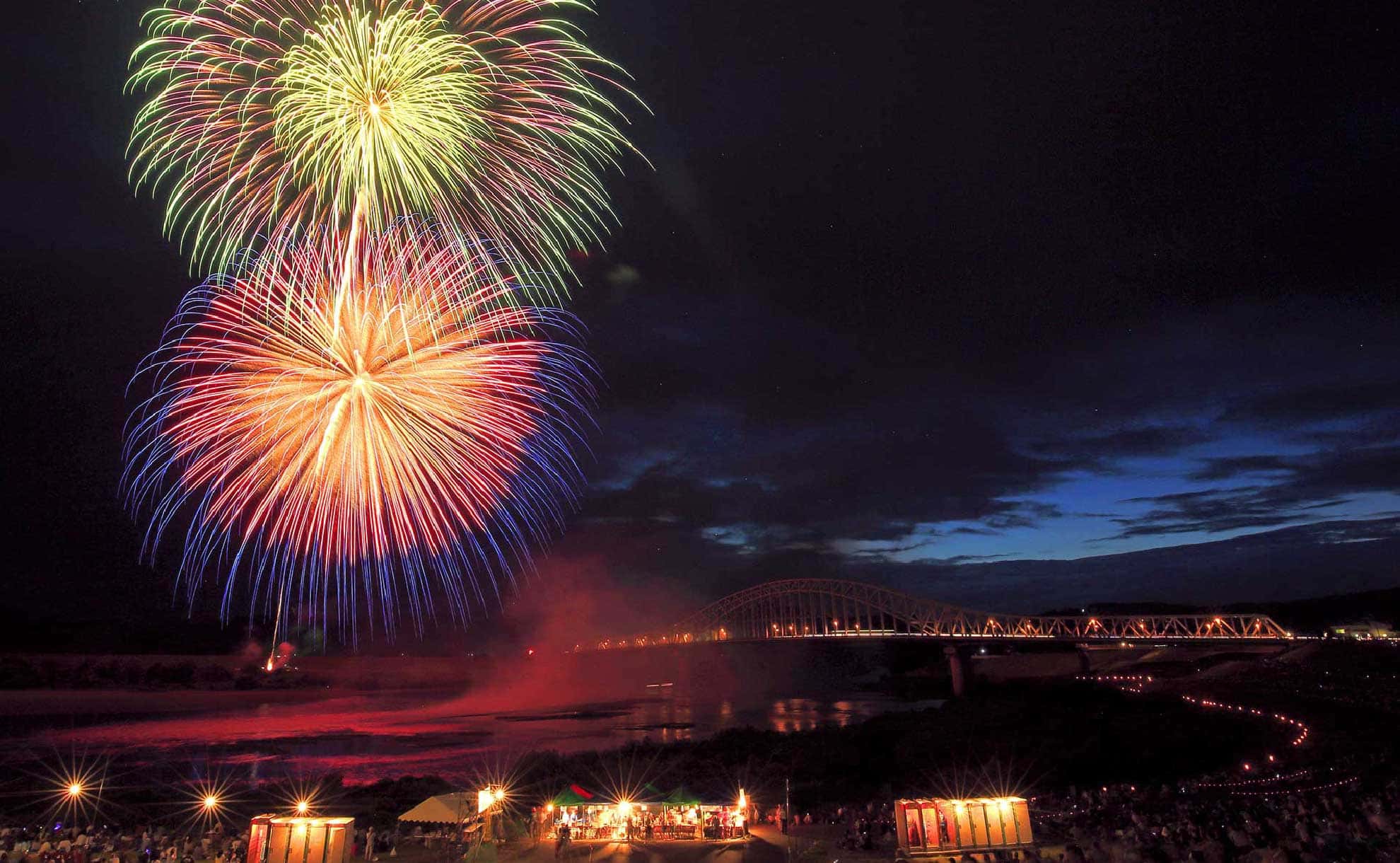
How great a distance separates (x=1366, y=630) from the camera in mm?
71125

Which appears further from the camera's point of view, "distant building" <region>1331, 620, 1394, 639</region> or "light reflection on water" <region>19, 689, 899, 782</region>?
"distant building" <region>1331, 620, 1394, 639</region>

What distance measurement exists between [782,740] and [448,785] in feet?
58.4

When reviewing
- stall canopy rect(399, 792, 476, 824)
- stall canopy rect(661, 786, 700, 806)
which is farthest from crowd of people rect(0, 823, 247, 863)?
stall canopy rect(661, 786, 700, 806)

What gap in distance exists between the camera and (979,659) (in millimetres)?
98438

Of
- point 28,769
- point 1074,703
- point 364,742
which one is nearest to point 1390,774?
point 1074,703

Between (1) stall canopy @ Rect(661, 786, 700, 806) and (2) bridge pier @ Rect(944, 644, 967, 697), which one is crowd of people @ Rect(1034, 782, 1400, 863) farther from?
(2) bridge pier @ Rect(944, 644, 967, 697)

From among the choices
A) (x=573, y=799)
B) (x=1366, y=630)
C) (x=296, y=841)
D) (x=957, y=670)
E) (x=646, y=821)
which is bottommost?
(x=646, y=821)

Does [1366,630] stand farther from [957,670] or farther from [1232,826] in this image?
[1232,826]

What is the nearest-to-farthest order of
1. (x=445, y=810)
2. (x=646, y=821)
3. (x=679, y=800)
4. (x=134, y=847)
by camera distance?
(x=134, y=847) < (x=646, y=821) < (x=445, y=810) < (x=679, y=800)

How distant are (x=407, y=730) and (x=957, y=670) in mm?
54271

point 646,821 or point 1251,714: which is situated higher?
point 646,821

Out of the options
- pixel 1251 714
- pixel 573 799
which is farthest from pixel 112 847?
pixel 1251 714

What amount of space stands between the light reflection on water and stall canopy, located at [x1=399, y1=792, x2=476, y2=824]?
2217cm

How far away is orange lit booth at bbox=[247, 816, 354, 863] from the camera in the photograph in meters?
13.4
